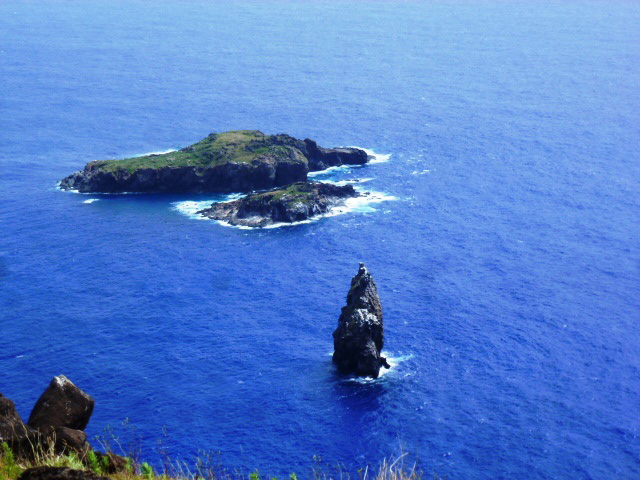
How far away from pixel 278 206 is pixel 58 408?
143613mm

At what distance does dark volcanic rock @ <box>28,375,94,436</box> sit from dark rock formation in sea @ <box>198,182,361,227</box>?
457 ft

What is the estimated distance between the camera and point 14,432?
36.3 metres

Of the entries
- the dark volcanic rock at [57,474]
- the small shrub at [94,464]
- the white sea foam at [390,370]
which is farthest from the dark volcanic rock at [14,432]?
the white sea foam at [390,370]

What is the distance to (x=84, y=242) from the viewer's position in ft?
559

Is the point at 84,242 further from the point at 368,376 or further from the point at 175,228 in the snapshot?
the point at 368,376

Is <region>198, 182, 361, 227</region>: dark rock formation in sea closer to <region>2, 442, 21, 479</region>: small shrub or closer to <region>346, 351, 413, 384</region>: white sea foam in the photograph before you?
<region>346, 351, 413, 384</region>: white sea foam

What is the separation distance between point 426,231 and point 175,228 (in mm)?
49145

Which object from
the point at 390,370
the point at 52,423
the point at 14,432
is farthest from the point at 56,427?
the point at 390,370

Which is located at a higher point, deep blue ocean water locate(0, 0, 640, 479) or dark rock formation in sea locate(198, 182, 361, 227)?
dark rock formation in sea locate(198, 182, 361, 227)

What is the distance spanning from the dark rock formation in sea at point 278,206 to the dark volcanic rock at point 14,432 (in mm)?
141174

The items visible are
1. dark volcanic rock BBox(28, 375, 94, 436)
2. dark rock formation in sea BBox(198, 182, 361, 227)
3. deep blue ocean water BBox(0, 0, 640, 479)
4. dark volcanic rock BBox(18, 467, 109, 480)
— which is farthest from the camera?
dark rock formation in sea BBox(198, 182, 361, 227)

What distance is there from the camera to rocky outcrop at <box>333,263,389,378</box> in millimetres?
118875

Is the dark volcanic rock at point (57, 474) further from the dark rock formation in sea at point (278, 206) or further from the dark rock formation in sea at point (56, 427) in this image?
the dark rock formation in sea at point (278, 206)

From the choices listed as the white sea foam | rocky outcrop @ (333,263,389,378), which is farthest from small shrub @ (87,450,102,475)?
the white sea foam
